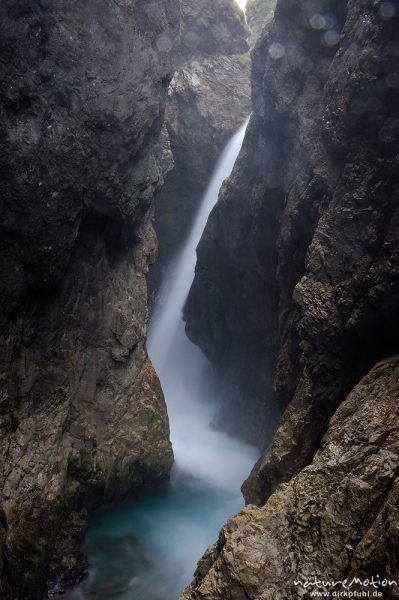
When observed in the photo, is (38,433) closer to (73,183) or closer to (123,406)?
(123,406)

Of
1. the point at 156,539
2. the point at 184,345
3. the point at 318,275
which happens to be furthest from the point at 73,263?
the point at 184,345

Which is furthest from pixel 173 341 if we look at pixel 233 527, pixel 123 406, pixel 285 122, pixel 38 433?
pixel 233 527

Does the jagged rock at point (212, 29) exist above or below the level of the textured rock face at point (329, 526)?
above

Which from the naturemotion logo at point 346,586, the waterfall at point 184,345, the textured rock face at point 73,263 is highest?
the waterfall at point 184,345

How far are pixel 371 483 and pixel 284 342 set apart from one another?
284 inches

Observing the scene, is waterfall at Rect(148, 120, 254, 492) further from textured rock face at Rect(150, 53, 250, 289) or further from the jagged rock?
the jagged rock

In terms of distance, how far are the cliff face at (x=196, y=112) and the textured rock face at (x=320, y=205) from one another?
5.96 meters

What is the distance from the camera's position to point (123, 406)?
13516mm

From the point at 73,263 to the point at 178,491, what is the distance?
823cm

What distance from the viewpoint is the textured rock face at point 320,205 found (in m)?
9.34

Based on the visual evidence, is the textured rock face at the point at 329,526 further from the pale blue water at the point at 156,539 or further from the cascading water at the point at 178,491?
the cascading water at the point at 178,491

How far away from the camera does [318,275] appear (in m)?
10.5

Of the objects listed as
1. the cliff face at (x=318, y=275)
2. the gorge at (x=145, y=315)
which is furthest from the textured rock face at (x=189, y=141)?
the gorge at (x=145, y=315)

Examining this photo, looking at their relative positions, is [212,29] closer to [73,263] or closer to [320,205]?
[320,205]
